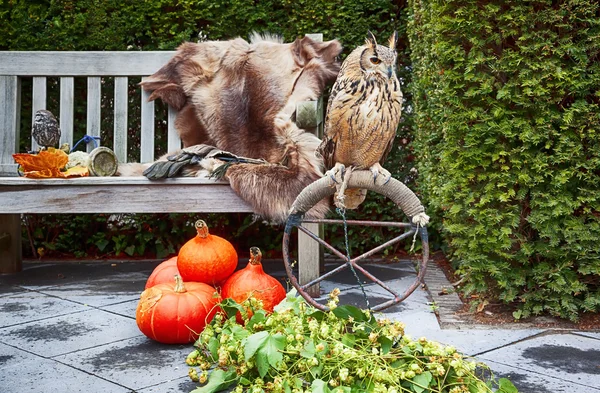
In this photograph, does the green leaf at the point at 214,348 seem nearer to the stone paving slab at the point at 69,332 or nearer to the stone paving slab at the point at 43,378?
the stone paving slab at the point at 43,378

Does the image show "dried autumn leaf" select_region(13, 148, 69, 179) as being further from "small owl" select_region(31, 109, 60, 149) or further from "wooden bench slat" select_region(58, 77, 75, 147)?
"wooden bench slat" select_region(58, 77, 75, 147)

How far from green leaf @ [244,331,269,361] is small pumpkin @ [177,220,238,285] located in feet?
3.34

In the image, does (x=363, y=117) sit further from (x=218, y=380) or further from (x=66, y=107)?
(x=66, y=107)

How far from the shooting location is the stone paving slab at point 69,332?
2801 mm

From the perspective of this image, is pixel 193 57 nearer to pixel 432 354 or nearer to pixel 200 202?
pixel 200 202

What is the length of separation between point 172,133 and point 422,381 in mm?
2898

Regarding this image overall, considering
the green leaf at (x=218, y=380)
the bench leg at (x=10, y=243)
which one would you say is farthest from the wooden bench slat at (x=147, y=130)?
A: the green leaf at (x=218, y=380)

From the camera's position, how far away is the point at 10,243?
4.34 m

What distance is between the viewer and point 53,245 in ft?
16.1

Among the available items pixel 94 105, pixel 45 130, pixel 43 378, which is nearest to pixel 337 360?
pixel 43 378

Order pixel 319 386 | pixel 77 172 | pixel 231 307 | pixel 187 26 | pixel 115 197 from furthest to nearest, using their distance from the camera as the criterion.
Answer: pixel 187 26, pixel 77 172, pixel 115 197, pixel 231 307, pixel 319 386

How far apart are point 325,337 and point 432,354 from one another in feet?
1.00

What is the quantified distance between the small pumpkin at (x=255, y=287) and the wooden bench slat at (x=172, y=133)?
5.14 feet

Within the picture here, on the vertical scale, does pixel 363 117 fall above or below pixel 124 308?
above
